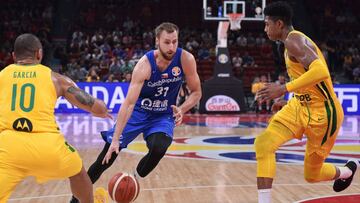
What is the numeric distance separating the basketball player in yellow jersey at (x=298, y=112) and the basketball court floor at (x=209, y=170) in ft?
2.97

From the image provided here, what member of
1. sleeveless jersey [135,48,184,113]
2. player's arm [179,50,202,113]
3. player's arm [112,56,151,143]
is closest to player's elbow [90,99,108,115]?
player's arm [112,56,151,143]

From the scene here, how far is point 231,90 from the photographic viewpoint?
1747cm

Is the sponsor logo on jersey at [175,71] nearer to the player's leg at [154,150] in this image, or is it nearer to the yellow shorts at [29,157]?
the player's leg at [154,150]

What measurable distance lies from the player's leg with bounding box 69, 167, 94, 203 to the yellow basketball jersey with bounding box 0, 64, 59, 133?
391 mm

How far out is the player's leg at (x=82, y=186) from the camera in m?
3.90

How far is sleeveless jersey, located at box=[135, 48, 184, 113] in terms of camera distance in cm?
521

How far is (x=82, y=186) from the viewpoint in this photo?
394 centimetres

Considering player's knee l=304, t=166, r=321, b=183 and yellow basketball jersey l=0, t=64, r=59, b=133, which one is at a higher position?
yellow basketball jersey l=0, t=64, r=59, b=133

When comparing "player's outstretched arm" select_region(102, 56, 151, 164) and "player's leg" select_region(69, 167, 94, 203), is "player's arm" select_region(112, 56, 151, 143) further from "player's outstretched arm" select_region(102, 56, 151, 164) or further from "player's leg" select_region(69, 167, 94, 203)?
"player's leg" select_region(69, 167, 94, 203)

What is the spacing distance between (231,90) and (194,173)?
10.5 m

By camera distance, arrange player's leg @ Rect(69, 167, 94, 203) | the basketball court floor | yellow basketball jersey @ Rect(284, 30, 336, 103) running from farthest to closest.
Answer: the basketball court floor < yellow basketball jersey @ Rect(284, 30, 336, 103) < player's leg @ Rect(69, 167, 94, 203)

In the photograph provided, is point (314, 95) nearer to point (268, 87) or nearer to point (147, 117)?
point (268, 87)

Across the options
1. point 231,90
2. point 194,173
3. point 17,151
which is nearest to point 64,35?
point 231,90

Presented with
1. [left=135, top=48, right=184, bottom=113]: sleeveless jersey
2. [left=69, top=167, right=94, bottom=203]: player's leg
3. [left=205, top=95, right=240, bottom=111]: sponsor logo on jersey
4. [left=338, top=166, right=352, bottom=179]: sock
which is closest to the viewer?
[left=69, top=167, right=94, bottom=203]: player's leg
